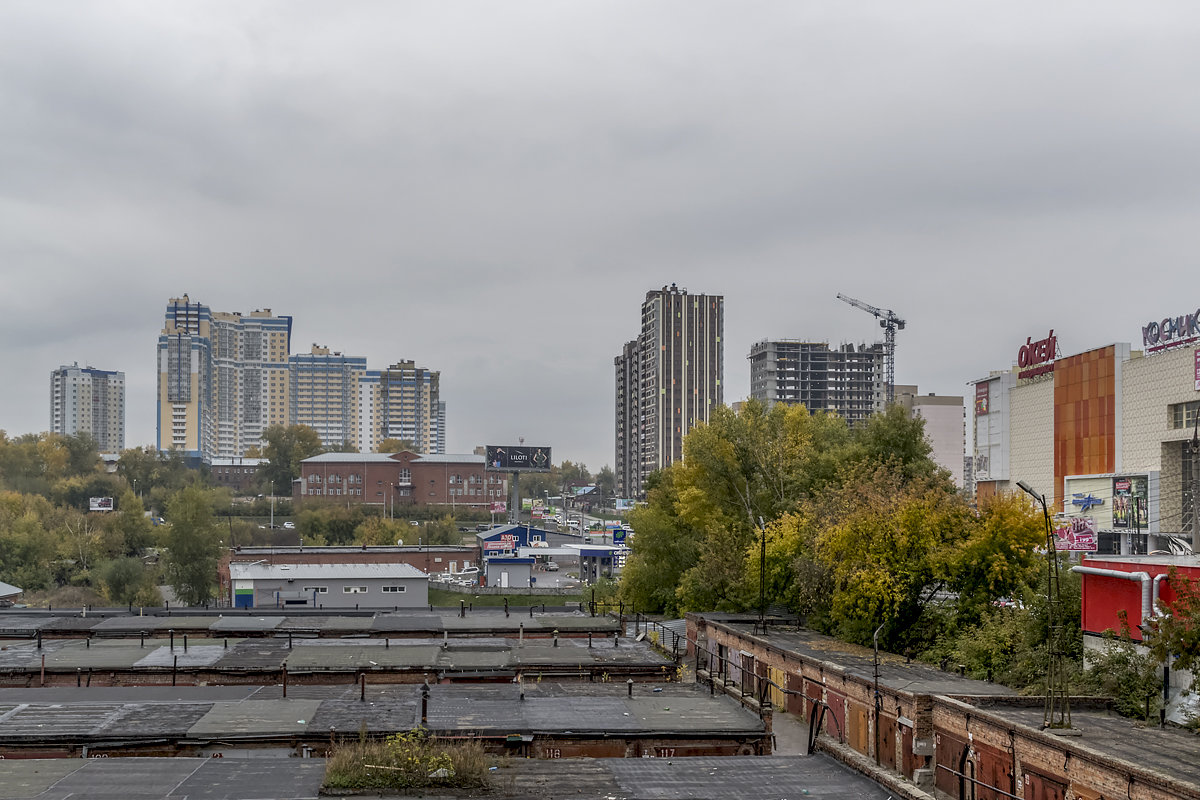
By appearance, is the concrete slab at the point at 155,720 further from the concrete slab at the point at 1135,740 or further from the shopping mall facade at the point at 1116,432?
the shopping mall facade at the point at 1116,432

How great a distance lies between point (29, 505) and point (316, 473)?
32900 mm

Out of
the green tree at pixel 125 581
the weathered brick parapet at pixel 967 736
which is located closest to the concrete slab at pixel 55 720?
the weathered brick parapet at pixel 967 736

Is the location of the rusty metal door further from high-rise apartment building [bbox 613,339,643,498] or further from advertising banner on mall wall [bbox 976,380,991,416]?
high-rise apartment building [bbox 613,339,643,498]

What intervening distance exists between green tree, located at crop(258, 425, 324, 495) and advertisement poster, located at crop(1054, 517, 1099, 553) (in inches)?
3988

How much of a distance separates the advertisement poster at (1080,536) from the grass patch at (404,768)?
64.9 m

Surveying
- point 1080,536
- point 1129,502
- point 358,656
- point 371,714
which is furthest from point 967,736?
point 1080,536

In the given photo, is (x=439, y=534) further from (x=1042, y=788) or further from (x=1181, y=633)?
(x=1181, y=633)

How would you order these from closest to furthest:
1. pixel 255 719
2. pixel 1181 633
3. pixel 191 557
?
pixel 1181 633 < pixel 255 719 < pixel 191 557

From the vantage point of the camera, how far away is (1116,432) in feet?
244

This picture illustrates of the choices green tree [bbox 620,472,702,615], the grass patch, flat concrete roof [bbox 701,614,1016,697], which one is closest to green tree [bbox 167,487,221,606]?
green tree [bbox 620,472,702,615]

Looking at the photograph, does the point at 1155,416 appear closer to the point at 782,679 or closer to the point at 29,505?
the point at 782,679

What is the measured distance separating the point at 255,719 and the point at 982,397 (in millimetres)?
85158

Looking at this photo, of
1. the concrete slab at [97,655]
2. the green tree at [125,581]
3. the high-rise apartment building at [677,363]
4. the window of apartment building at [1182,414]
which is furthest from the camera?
the high-rise apartment building at [677,363]

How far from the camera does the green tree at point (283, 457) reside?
149000 mm
